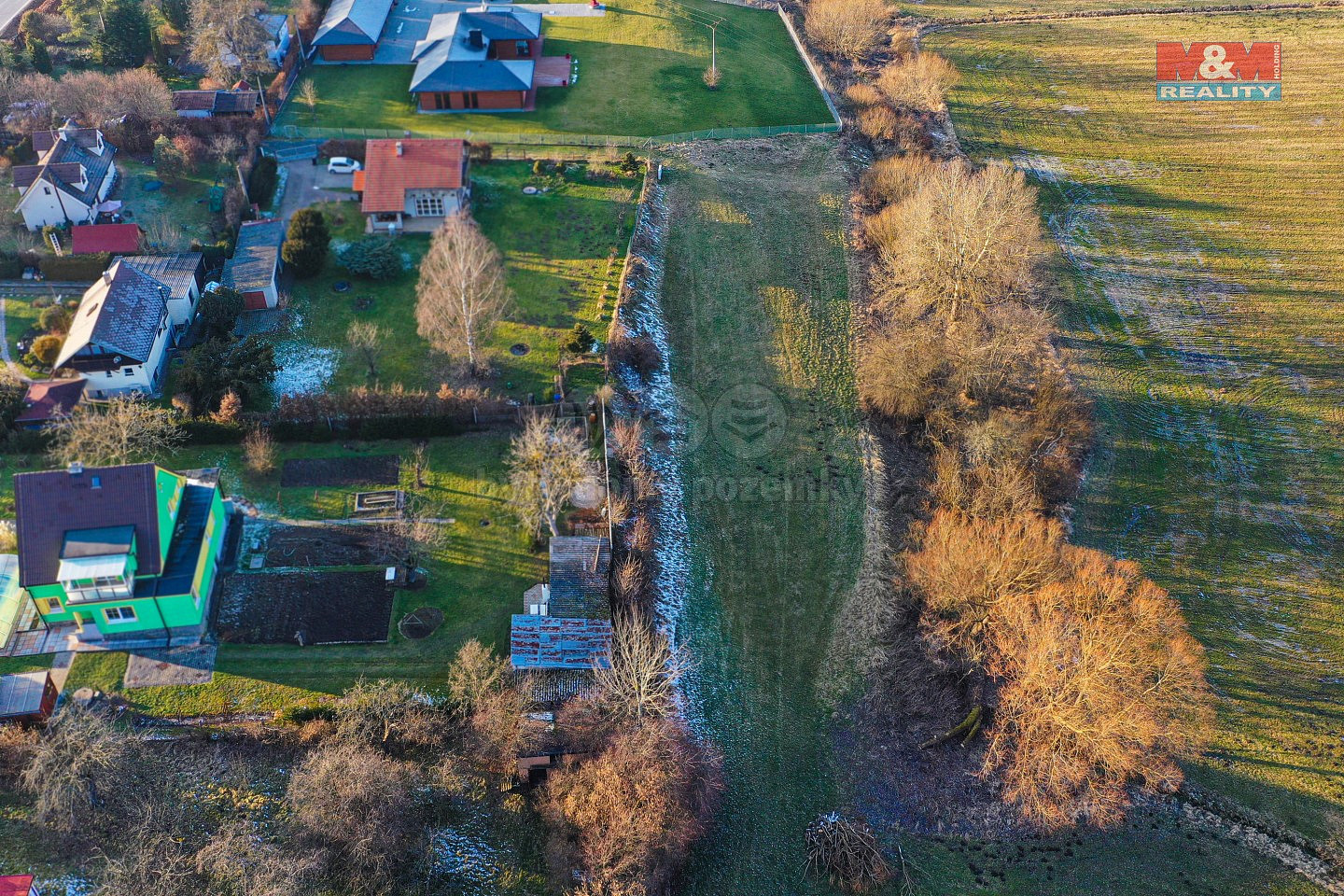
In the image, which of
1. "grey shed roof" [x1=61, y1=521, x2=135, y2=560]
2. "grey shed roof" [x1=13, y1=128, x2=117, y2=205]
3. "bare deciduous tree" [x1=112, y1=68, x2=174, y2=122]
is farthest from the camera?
"bare deciduous tree" [x1=112, y1=68, x2=174, y2=122]

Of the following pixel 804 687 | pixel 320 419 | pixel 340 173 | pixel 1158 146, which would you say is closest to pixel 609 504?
pixel 804 687

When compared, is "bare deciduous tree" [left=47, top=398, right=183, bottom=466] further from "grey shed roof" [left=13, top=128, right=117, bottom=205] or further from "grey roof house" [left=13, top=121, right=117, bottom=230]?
"grey shed roof" [left=13, top=128, right=117, bottom=205]

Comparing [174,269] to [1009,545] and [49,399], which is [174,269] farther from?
[1009,545]

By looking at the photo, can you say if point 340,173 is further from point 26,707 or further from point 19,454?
point 26,707

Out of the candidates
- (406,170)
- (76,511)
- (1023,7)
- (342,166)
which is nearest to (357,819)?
(76,511)

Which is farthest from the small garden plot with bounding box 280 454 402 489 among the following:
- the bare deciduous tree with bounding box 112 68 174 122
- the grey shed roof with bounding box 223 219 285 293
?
the bare deciduous tree with bounding box 112 68 174 122

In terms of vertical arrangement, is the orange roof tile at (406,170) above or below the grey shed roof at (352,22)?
below

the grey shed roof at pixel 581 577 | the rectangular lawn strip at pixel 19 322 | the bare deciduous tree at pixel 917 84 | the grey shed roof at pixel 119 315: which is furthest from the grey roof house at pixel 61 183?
the bare deciduous tree at pixel 917 84

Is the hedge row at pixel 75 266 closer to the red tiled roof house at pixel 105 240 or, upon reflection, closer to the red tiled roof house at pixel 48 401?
the red tiled roof house at pixel 105 240
